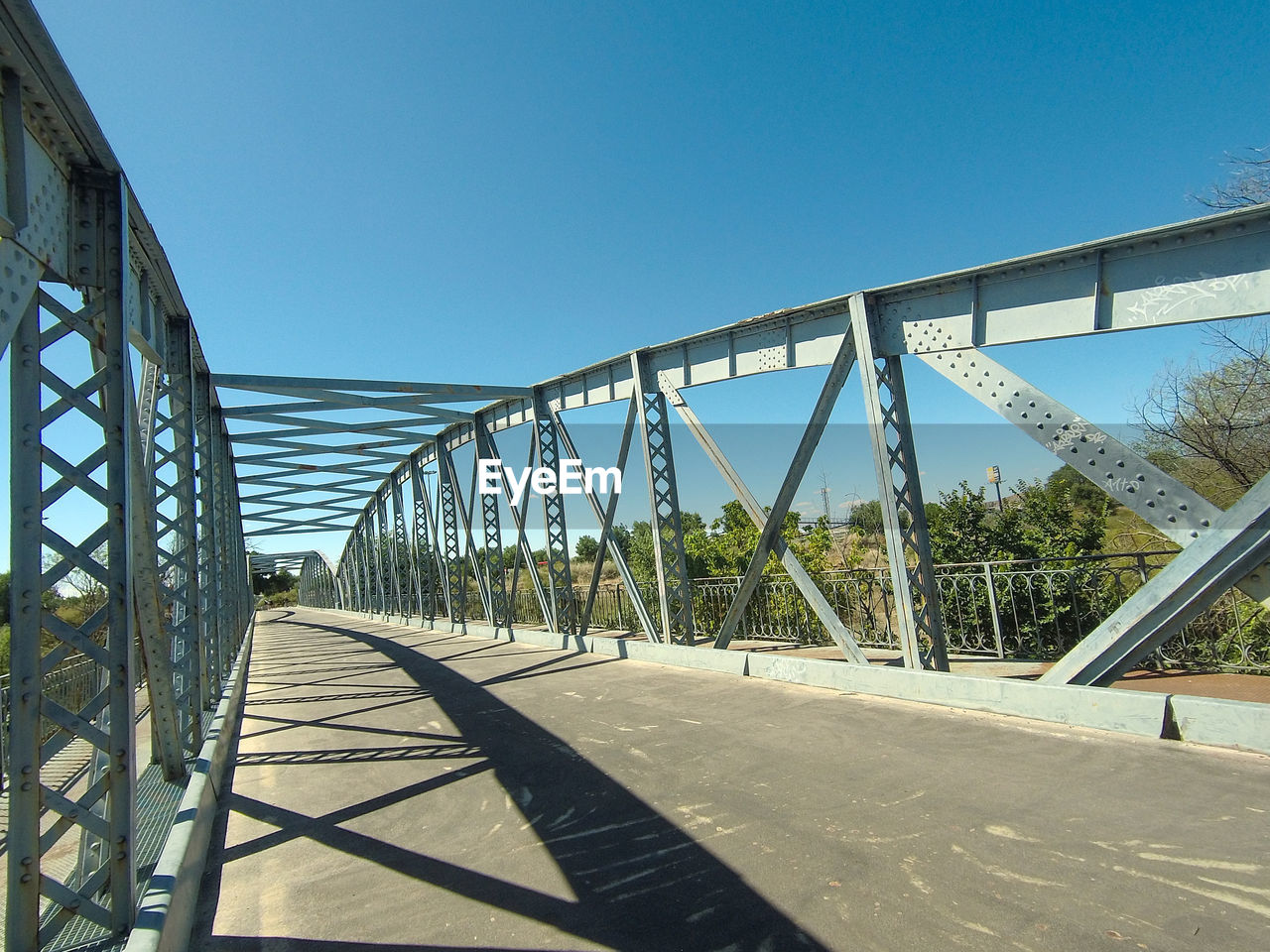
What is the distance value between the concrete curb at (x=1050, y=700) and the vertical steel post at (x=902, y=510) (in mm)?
471

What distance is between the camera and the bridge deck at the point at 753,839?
303 cm

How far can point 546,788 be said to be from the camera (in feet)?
16.9

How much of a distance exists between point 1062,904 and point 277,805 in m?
5.38

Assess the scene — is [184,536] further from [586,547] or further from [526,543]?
[586,547]

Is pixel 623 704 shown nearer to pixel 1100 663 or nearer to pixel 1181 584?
pixel 1100 663

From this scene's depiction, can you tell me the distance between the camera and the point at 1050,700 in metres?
5.64

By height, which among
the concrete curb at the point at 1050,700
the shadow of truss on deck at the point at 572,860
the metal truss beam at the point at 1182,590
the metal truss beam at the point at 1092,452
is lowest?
the shadow of truss on deck at the point at 572,860

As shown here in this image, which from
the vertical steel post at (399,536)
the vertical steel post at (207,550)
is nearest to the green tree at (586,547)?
the vertical steel post at (399,536)

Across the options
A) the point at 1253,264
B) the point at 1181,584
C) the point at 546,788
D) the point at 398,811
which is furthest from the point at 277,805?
the point at 1253,264

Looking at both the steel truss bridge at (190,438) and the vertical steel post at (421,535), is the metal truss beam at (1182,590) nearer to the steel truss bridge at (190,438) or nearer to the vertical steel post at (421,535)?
the steel truss bridge at (190,438)

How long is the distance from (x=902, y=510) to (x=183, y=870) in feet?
22.1

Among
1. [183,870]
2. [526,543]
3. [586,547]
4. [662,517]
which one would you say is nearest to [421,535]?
[526,543]

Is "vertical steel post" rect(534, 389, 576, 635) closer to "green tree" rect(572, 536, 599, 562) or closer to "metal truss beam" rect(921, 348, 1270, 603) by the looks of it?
"metal truss beam" rect(921, 348, 1270, 603)

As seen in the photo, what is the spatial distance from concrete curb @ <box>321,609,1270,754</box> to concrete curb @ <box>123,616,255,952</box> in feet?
19.6
